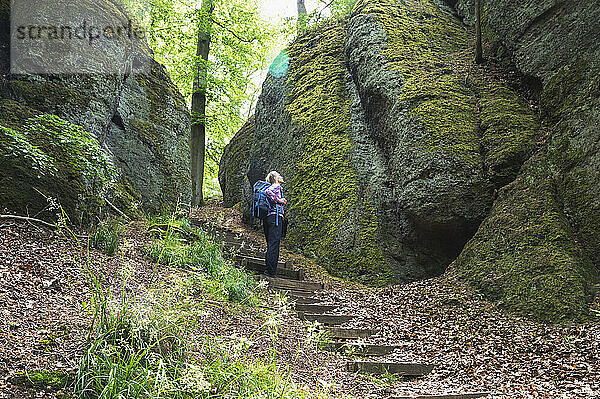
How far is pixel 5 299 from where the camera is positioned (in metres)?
3.46

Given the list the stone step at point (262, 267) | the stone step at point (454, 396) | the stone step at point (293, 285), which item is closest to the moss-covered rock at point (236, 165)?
the stone step at point (262, 267)

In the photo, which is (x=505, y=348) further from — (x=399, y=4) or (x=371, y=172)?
(x=399, y=4)

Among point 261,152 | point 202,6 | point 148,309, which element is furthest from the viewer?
point 202,6

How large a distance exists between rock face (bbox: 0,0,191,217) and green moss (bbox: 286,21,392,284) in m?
3.13

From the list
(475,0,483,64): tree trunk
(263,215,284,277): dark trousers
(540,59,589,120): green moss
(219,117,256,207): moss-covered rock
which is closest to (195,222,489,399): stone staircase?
(263,215,284,277): dark trousers

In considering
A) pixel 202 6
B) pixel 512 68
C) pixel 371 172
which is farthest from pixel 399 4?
pixel 202 6

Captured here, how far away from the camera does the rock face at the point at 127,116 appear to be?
645 centimetres

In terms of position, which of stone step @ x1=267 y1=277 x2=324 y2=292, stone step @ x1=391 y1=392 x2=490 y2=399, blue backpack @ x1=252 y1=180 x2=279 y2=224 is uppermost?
blue backpack @ x1=252 y1=180 x2=279 y2=224

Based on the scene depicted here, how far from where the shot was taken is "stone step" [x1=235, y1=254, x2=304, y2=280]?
829 centimetres

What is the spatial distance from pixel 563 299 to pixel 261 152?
376 inches

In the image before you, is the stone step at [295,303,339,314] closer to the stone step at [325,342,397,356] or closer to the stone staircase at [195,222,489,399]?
the stone staircase at [195,222,489,399]

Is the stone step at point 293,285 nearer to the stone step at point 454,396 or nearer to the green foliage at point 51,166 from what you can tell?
the green foliage at point 51,166

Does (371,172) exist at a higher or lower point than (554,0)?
lower

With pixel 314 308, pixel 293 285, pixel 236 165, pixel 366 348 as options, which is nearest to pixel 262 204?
pixel 293 285
